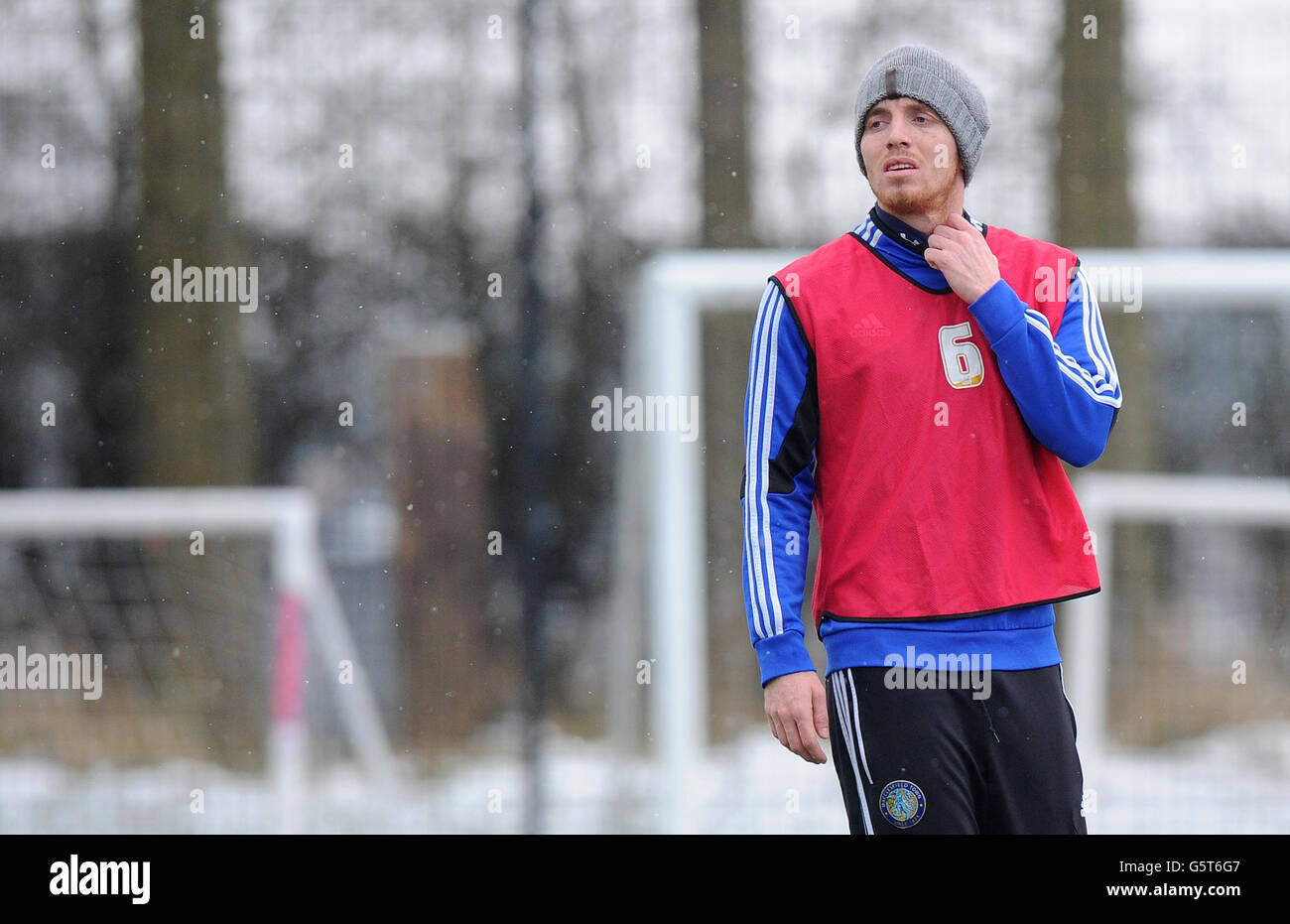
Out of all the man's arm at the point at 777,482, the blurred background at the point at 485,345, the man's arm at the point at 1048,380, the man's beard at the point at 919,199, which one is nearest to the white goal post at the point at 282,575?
the blurred background at the point at 485,345

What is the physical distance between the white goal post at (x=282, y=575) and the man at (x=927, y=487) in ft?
9.15

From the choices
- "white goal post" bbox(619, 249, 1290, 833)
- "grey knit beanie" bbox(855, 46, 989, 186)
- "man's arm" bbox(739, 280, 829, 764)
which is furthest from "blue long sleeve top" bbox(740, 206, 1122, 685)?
"white goal post" bbox(619, 249, 1290, 833)

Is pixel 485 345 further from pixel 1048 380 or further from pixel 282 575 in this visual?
pixel 1048 380

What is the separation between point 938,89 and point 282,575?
3114mm

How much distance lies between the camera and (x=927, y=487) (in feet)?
4.95

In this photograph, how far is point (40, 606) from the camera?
4.48 metres

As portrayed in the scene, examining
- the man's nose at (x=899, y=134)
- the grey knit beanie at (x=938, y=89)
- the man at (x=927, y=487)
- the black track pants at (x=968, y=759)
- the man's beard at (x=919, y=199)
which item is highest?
the grey knit beanie at (x=938, y=89)

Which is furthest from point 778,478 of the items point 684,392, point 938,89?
point 684,392

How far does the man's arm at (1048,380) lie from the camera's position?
1431 millimetres

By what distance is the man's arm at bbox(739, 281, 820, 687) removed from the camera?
1.54 meters

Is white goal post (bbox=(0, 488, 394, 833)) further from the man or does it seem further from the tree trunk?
the man

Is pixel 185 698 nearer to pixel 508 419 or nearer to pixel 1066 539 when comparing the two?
pixel 508 419

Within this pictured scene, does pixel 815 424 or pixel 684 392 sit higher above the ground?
pixel 684 392

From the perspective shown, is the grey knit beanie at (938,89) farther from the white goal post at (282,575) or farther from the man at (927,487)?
the white goal post at (282,575)
